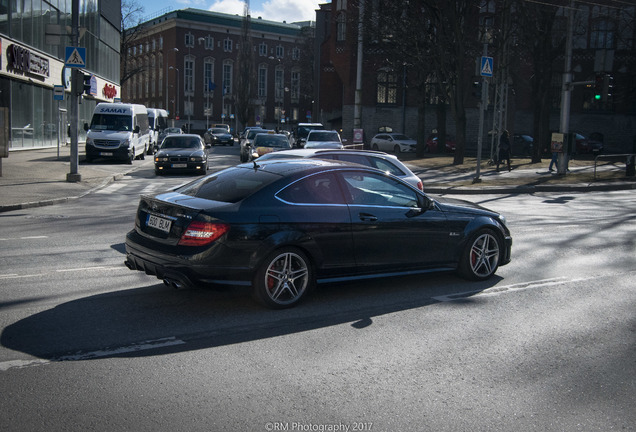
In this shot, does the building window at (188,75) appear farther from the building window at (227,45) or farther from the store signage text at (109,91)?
the store signage text at (109,91)

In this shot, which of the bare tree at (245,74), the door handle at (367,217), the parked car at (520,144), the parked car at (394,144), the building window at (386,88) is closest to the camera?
the door handle at (367,217)

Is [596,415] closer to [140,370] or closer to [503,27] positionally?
[140,370]

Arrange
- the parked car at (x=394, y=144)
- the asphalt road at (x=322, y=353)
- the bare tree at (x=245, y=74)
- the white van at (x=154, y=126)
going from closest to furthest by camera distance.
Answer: the asphalt road at (x=322, y=353) → the white van at (x=154, y=126) → the parked car at (x=394, y=144) → the bare tree at (x=245, y=74)

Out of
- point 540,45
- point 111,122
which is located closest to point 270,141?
point 111,122

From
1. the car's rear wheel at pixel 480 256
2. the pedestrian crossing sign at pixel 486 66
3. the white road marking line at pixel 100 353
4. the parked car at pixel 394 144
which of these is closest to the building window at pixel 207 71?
the parked car at pixel 394 144

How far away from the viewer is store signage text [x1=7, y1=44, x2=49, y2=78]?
29.7m

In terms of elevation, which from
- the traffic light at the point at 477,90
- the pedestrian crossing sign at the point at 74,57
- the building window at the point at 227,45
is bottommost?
the traffic light at the point at 477,90

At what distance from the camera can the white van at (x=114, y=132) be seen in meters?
29.2

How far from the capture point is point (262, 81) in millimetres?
105625

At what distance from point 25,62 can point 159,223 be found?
2934 cm

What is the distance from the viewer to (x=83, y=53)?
64.4 feet

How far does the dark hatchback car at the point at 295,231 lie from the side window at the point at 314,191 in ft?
0.04

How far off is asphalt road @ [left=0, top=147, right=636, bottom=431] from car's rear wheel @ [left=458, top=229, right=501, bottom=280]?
210mm

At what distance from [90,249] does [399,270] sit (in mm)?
4699
